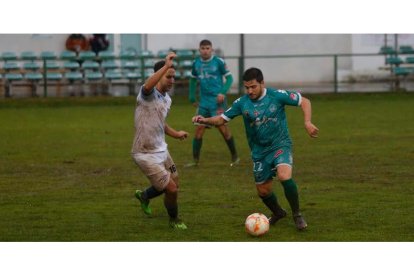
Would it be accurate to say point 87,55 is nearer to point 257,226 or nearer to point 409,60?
point 409,60

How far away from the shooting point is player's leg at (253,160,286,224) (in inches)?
410

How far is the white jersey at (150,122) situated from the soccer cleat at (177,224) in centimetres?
80

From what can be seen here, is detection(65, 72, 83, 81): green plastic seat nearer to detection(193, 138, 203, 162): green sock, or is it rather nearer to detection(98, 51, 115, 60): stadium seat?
detection(98, 51, 115, 60): stadium seat

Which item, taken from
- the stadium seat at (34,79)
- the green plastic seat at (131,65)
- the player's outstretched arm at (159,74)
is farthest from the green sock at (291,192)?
the stadium seat at (34,79)

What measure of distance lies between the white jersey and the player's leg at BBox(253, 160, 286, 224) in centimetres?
113

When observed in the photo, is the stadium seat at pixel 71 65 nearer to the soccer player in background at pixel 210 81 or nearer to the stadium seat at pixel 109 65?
the stadium seat at pixel 109 65

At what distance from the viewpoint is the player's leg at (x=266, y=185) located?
1041 cm

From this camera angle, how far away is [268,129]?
10.3 metres

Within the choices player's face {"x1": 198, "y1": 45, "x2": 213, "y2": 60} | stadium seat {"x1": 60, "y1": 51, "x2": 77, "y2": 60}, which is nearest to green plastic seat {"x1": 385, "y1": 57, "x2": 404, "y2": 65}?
stadium seat {"x1": 60, "y1": 51, "x2": 77, "y2": 60}

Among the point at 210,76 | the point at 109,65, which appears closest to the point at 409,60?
the point at 109,65

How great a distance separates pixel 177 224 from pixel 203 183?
3491 millimetres

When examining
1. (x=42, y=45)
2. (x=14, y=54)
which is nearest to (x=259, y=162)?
(x=14, y=54)

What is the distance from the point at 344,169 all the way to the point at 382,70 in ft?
63.5

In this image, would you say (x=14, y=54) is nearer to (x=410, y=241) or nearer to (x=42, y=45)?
(x=42, y=45)
